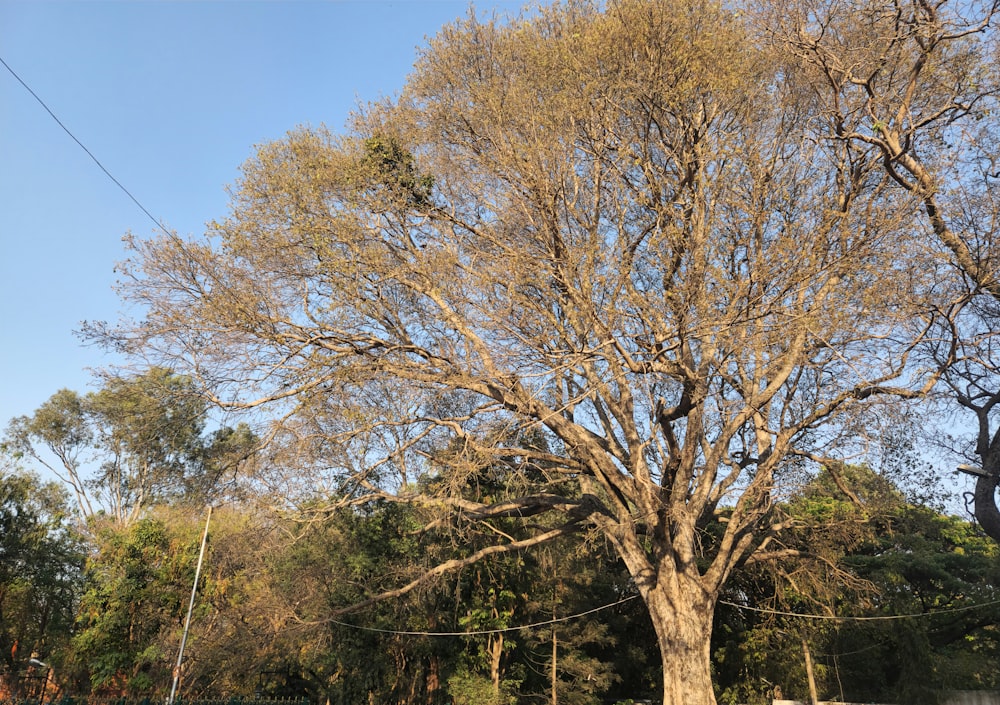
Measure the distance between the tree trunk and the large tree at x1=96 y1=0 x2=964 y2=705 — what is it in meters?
0.03

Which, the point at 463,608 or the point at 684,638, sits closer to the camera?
the point at 684,638

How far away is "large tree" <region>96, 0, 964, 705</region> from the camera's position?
339 inches

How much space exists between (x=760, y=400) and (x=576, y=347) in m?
2.66

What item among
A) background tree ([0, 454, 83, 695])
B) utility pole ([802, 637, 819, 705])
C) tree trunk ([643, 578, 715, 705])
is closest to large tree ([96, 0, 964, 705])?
tree trunk ([643, 578, 715, 705])

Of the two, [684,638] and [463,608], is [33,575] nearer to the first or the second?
[463,608]

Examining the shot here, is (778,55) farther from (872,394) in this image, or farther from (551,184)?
(872,394)

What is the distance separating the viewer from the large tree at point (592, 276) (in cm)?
860

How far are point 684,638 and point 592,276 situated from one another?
526cm

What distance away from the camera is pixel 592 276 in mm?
8562

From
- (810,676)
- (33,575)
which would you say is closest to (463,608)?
(810,676)

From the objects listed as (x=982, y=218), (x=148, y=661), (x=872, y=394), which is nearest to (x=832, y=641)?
(x=872, y=394)

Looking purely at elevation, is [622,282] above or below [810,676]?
above

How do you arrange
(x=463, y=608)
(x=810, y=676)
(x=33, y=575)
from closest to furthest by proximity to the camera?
(x=463, y=608) < (x=810, y=676) < (x=33, y=575)

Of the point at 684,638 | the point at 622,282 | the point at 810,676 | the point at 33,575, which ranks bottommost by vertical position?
the point at 810,676
